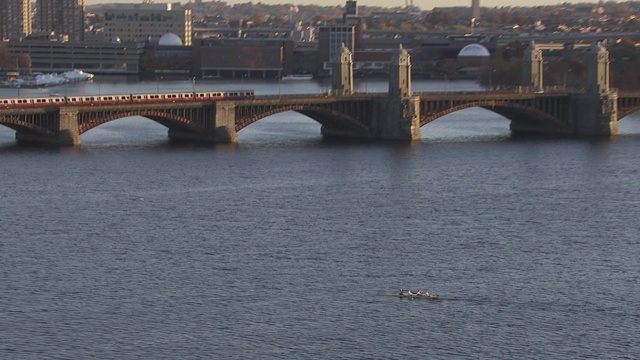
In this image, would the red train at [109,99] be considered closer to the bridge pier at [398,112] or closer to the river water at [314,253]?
the river water at [314,253]

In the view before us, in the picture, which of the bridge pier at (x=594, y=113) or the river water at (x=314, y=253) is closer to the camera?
the river water at (x=314, y=253)

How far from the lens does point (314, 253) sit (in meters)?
60.9

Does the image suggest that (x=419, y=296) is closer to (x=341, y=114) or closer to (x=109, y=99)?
(x=109, y=99)

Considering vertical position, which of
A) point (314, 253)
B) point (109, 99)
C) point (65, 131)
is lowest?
point (314, 253)

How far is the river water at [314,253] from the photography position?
49.4 metres

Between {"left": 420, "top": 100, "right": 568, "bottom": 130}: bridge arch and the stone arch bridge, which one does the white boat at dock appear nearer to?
{"left": 420, "top": 100, "right": 568, "bottom": 130}: bridge arch

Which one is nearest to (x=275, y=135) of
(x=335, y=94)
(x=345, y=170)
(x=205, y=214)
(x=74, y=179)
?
(x=335, y=94)

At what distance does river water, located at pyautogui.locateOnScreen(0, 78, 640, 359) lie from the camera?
49406 millimetres

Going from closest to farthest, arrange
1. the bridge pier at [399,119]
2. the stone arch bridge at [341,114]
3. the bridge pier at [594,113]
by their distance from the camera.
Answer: the stone arch bridge at [341,114], the bridge pier at [399,119], the bridge pier at [594,113]

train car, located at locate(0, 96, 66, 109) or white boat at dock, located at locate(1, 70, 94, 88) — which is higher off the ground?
white boat at dock, located at locate(1, 70, 94, 88)

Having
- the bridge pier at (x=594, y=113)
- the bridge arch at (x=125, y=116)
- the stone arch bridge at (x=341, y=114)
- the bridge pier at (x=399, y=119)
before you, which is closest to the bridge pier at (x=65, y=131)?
the stone arch bridge at (x=341, y=114)

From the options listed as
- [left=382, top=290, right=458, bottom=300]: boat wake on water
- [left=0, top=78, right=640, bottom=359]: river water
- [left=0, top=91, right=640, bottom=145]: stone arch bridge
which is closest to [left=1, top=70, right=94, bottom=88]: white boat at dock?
[left=0, top=91, right=640, bottom=145]: stone arch bridge

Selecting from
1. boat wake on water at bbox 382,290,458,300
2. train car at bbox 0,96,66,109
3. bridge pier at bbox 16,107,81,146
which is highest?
train car at bbox 0,96,66,109

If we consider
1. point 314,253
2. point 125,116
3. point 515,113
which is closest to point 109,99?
point 125,116
